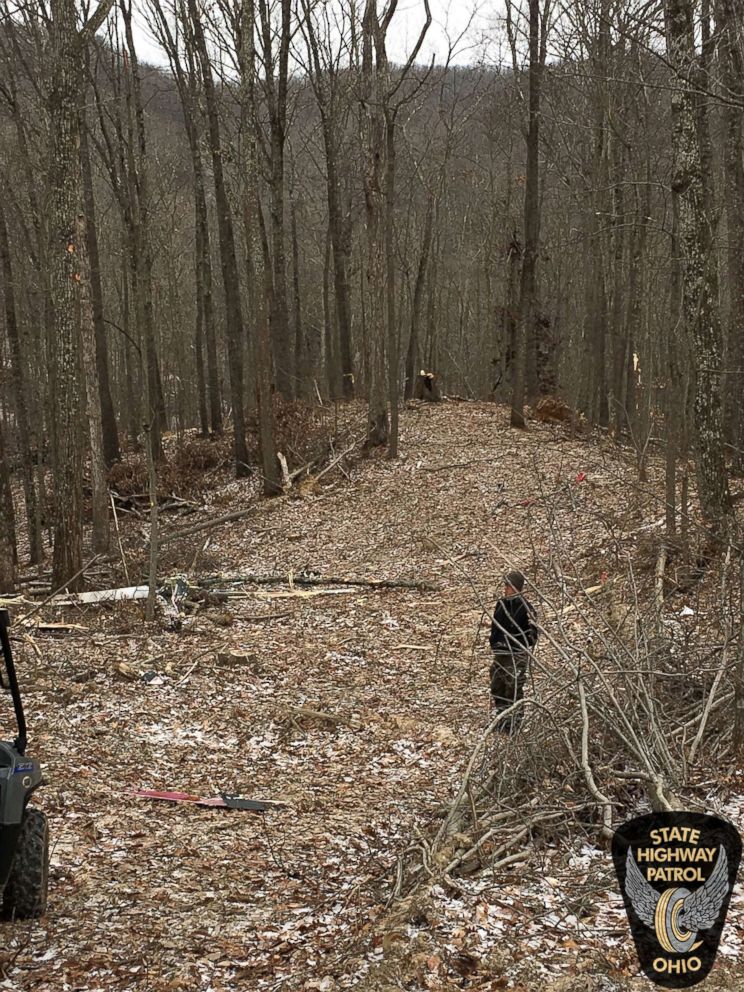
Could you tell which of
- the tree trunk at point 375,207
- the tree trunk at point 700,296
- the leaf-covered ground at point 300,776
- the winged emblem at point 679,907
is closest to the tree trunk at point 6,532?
the leaf-covered ground at point 300,776

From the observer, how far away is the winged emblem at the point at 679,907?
4.15m

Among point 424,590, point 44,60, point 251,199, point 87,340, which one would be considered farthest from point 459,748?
point 44,60

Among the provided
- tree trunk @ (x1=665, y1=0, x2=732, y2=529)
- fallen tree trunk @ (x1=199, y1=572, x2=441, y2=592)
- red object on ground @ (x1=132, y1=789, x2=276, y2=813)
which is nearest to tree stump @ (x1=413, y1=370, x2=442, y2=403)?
fallen tree trunk @ (x1=199, y1=572, x2=441, y2=592)

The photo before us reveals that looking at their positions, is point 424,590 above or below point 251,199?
below

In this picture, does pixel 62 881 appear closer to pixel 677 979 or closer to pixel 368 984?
pixel 368 984

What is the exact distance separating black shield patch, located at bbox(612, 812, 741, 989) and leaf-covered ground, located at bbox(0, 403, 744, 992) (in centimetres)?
11

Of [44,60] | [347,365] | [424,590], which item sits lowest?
[424,590]

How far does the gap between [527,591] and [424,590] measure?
78.0 inches

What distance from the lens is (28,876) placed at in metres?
4.82

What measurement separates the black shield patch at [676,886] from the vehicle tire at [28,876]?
3.37 m

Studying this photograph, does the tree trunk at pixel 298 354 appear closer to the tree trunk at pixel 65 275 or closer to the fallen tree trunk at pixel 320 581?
the fallen tree trunk at pixel 320 581

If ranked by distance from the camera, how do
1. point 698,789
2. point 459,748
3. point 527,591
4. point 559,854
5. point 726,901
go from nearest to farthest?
point 726,901 < point 559,854 < point 698,789 < point 459,748 < point 527,591

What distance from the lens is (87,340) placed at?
1496cm

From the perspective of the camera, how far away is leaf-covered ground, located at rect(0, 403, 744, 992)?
439 centimetres
